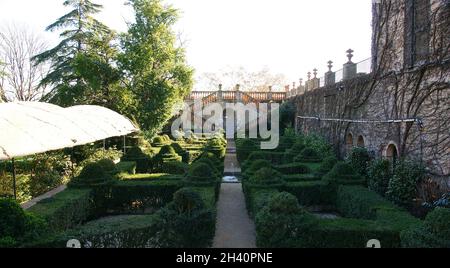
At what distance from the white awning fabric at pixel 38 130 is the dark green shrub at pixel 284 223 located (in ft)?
18.1

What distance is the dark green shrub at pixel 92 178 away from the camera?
10.2m

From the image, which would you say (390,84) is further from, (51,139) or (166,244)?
(51,139)

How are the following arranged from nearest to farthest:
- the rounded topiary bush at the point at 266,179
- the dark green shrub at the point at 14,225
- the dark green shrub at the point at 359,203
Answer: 1. the dark green shrub at the point at 14,225
2. the dark green shrub at the point at 359,203
3. the rounded topiary bush at the point at 266,179

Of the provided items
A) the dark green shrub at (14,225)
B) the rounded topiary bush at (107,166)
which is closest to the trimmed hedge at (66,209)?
the dark green shrub at (14,225)

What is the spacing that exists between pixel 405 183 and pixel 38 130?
993 cm

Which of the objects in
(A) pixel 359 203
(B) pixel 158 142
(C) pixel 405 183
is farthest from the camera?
(B) pixel 158 142

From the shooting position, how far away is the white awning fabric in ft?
26.3

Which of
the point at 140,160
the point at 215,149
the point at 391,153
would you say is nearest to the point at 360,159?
the point at 391,153

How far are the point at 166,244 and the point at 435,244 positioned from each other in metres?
4.53

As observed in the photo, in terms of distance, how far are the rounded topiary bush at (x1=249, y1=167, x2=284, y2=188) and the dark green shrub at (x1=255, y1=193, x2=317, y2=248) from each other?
10.6 feet

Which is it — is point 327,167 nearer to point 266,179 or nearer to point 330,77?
point 266,179

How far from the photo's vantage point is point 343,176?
10.6 m

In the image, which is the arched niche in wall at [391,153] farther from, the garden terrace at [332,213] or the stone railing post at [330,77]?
the stone railing post at [330,77]
